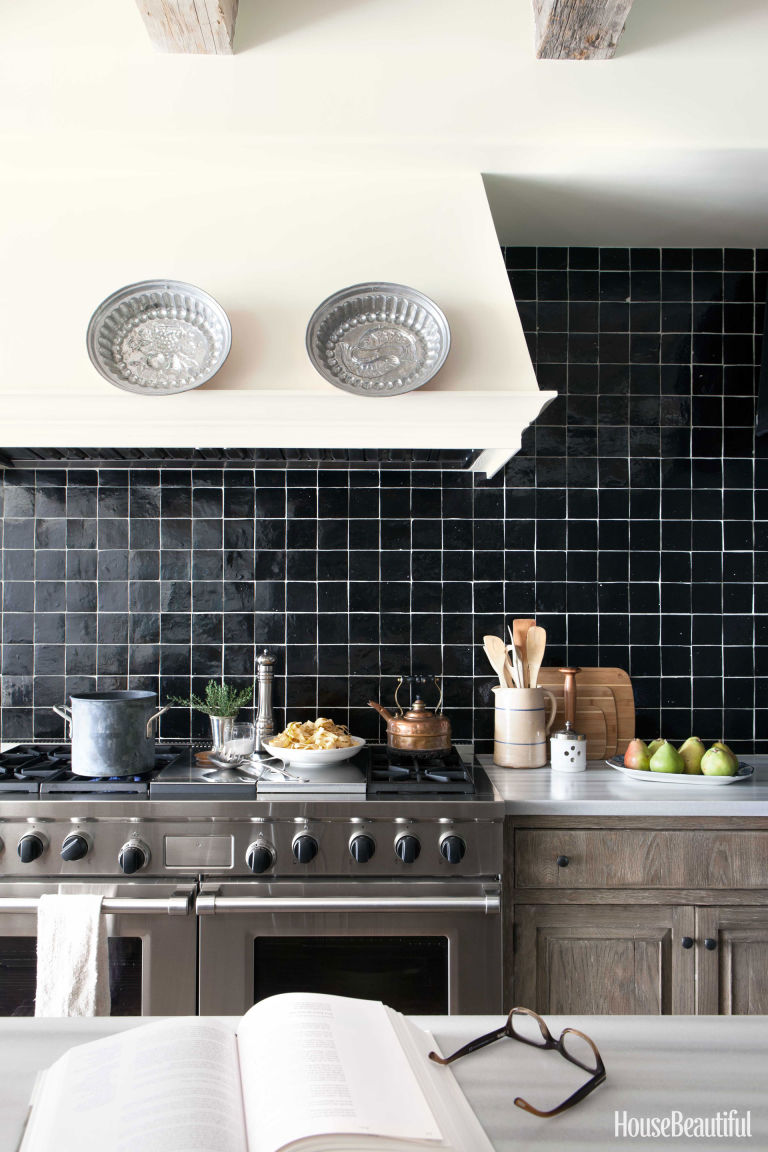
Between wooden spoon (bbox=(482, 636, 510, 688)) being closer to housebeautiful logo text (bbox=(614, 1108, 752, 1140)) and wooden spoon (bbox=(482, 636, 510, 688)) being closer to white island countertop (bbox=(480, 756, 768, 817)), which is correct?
white island countertop (bbox=(480, 756, 768, 817))

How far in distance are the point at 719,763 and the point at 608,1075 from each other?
1.53m

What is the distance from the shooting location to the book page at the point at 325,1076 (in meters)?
0.62

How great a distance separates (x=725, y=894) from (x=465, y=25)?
210cm

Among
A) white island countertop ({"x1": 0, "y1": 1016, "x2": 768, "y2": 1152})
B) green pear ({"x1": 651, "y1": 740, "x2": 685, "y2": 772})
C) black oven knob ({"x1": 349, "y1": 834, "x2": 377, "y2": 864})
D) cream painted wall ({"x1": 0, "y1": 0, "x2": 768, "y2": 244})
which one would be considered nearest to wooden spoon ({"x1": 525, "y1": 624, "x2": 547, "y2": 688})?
green pear ({"x1": 651, "y1": 740, "x2": 685, "y2": 772})


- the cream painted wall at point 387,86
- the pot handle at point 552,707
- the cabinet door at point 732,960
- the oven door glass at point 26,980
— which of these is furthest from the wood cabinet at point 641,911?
the cream painted wall at point 387,86

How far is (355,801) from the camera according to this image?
6.31 ft

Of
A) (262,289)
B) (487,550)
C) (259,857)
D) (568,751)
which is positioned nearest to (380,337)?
(262,289)

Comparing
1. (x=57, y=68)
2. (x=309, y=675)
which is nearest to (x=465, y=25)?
(x=57, y=68)

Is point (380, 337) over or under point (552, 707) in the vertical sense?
over

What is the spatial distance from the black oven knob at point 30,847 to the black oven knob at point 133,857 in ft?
0.56

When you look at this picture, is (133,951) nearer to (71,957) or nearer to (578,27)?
(71,957)

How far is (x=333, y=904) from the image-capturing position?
1.86m

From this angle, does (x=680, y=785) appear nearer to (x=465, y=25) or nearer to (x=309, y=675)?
(x=309, y=675)

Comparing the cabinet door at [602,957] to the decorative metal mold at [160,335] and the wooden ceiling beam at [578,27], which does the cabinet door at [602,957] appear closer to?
the decorative metal mold at [160,335]
